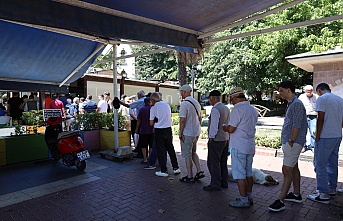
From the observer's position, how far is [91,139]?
25.8ft

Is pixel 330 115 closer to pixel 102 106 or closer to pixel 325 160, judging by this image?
pixel 325 160

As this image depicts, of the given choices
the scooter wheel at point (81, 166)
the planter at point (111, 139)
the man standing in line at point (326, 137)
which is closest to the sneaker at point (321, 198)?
the man standing in line at point (326, 137)

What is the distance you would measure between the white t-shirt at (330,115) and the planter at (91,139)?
6.09 meters

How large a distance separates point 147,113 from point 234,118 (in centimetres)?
295

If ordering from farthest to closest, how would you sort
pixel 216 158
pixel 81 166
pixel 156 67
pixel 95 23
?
pixel 156 67
pixel 81 166
pixel 216 158
pixel 95 23

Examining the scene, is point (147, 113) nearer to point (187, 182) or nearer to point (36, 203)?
point (187, 182)

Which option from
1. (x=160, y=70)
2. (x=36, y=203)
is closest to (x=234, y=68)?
(x=160, y=70)

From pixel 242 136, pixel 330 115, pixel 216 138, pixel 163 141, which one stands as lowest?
pixel 163 141

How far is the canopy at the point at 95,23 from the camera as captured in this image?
8.59 ft

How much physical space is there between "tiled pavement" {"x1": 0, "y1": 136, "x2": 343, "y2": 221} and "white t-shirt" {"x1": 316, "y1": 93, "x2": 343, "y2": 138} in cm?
114

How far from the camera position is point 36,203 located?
13.8 ft

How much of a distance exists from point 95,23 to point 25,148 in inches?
195

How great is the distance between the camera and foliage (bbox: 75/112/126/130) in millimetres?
7938

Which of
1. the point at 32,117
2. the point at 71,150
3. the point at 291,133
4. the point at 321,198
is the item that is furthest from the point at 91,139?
the point at 321,198
